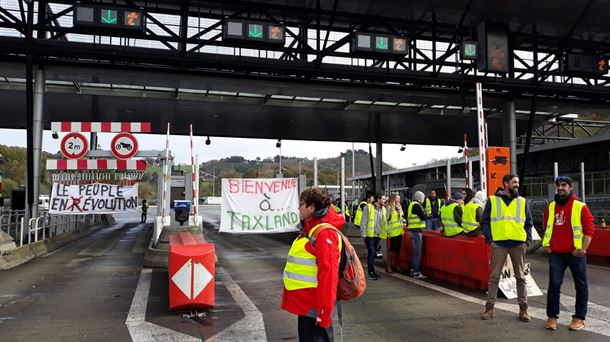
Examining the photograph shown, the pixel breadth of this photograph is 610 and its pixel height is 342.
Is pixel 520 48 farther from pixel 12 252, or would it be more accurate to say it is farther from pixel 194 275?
pixel 12 252

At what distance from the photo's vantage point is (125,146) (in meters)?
13.5

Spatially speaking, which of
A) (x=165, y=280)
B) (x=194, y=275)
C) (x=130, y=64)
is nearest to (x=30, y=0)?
(x=130, y=64)

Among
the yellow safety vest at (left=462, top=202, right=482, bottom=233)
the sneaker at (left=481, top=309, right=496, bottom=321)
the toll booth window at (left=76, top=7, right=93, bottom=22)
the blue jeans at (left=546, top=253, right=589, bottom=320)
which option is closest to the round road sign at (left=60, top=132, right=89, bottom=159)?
the toll booth window at (left=76, top=7, right=93, bottom=22)

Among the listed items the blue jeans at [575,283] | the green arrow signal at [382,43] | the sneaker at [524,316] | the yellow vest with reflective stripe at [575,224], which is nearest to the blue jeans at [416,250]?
the sneaker at [524,316]

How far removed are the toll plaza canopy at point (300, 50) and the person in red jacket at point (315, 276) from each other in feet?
36.2

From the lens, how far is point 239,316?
21.7ft

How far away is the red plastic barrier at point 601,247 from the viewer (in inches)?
462

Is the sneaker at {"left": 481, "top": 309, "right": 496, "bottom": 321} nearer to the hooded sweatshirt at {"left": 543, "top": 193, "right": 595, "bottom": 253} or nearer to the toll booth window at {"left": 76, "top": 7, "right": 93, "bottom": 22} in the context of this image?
the hooded sweatshirt at {"left": 543, "top": 193, "right": 595, "bottom": 253}

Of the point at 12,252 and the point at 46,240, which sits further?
the point at 46,240

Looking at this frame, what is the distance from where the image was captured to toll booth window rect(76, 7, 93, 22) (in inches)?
511

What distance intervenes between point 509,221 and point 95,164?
1096 cm

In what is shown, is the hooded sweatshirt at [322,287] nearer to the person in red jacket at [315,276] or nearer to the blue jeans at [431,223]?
the person in red jacket at [315,276]

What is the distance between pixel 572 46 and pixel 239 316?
54.2 ft

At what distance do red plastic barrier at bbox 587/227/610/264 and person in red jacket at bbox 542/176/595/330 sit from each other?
276 inches
